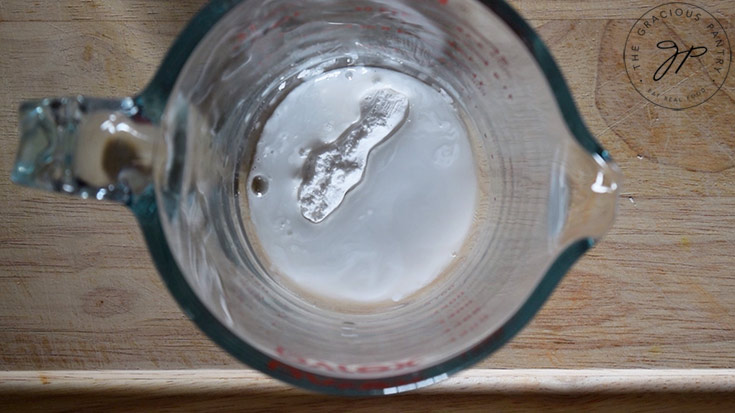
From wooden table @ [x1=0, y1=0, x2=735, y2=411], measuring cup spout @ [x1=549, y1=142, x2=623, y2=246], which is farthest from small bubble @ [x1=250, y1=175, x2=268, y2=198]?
measuring cup spout @ [x1=549, y1=142, x2=623, y2=246]

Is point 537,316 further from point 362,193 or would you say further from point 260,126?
point 260,126

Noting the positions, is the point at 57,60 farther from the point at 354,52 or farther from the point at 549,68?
the point at 549,68

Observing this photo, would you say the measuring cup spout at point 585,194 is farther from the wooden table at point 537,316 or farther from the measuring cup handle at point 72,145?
the measuring cup handle at point 72,145

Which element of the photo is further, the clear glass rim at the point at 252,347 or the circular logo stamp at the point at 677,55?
the circular logo stamp at the point at 677,55

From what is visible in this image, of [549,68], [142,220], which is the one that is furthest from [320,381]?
[549,68]

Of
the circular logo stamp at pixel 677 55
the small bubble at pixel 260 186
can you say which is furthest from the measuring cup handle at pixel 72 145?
the circular logo stamp at pixel 677 55

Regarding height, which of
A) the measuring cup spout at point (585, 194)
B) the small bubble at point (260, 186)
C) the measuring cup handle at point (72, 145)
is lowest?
the measuring cup spout at point (585, 194)

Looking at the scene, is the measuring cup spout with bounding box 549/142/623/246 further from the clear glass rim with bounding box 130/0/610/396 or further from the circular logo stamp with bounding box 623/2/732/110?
the circular logo stamp with bounding box 623/2/732/110
